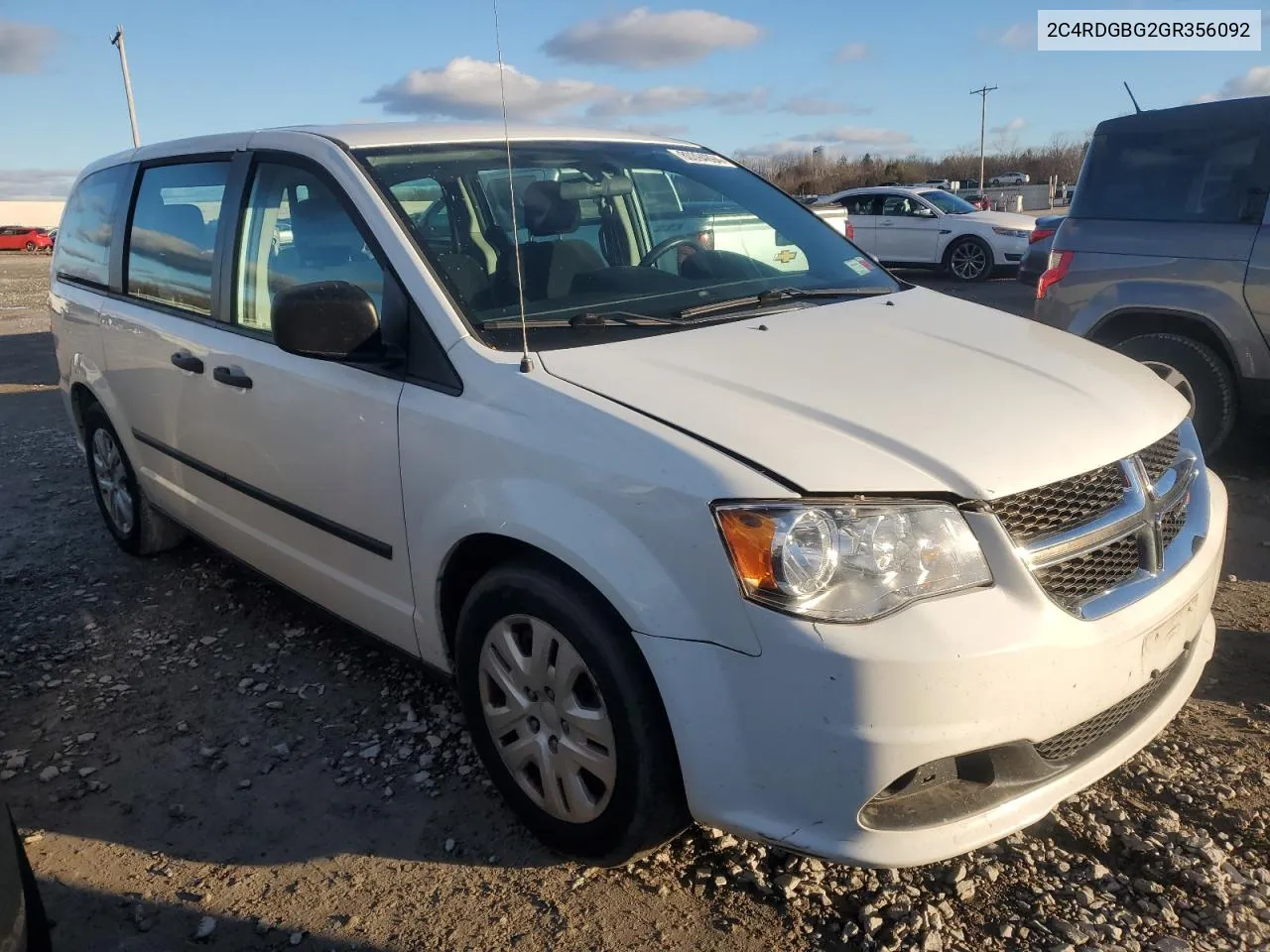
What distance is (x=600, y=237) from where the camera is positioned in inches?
130

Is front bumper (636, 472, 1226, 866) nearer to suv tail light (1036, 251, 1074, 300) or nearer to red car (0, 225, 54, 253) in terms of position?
suv tail light (1036, 251, 1074, 300)

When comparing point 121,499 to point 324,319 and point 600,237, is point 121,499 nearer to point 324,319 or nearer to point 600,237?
point 324,319

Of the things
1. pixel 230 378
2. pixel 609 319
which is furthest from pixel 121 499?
pixel 609 319

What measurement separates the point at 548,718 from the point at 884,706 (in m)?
0.88

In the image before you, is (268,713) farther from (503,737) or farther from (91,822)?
(503,737)

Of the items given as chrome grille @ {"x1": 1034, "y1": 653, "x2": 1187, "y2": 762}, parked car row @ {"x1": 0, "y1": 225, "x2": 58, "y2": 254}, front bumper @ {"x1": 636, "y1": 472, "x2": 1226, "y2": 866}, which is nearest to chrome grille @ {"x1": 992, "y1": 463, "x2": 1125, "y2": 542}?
front bumper @ {"x1": 636, "y1": 472, "x2": 1226, "y2": 866}

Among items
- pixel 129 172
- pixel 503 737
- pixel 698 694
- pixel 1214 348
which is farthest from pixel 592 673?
pixel 1214 348

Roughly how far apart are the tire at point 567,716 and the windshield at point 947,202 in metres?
15.8

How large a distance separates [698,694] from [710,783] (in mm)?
206

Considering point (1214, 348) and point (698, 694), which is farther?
point (1214, 348)

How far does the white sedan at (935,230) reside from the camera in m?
16.0

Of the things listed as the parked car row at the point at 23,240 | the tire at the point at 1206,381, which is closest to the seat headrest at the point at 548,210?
the tire at the point at 1206,381

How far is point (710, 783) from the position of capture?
210 cm

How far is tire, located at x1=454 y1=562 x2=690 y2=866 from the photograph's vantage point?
2180 millimetres
